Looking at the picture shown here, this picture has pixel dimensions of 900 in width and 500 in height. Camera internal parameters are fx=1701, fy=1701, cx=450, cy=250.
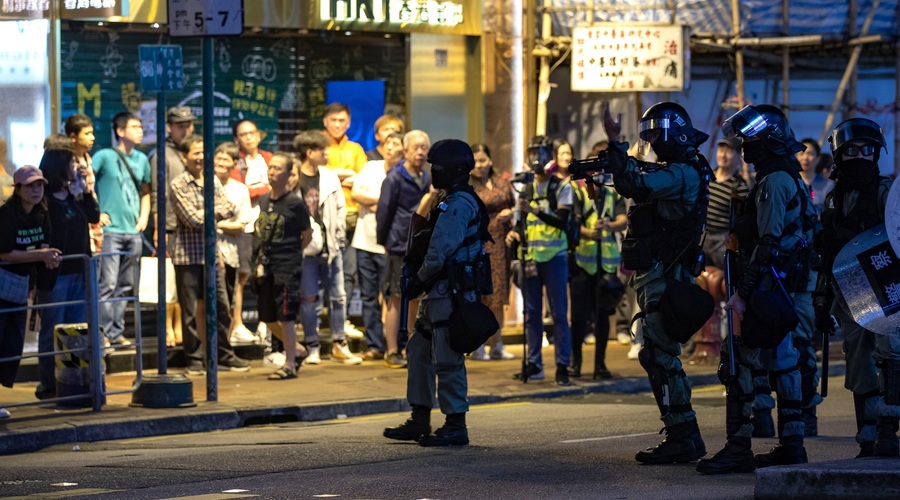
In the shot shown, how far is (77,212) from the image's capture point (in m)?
13.4

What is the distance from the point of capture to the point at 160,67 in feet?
42.3

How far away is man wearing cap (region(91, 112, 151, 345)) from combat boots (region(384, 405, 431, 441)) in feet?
16.0

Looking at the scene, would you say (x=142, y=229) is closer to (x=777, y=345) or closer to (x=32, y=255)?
(x=32, y=255)

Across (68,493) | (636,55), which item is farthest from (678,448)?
(636,55)

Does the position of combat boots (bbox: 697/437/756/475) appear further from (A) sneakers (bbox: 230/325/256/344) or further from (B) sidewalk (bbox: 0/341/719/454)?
(A) sneakers (bbox: 230/325/256/344)

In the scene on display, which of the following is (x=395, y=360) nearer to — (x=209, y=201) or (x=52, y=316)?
(x=209, y=201)

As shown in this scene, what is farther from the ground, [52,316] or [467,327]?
[467,327]

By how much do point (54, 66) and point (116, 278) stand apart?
2.22 meters

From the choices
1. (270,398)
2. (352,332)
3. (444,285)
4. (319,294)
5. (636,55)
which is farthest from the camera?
(636,55)

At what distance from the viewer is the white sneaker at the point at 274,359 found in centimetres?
1575

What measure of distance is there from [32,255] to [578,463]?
4.91m

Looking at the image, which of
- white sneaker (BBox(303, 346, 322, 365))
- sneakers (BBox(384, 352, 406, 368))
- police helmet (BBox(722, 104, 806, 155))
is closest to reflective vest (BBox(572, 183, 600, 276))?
sneakers (BBox(384, 352, 406, 368))

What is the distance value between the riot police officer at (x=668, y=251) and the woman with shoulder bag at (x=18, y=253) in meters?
5.01

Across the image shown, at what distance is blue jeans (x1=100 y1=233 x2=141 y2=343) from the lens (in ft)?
50.2
